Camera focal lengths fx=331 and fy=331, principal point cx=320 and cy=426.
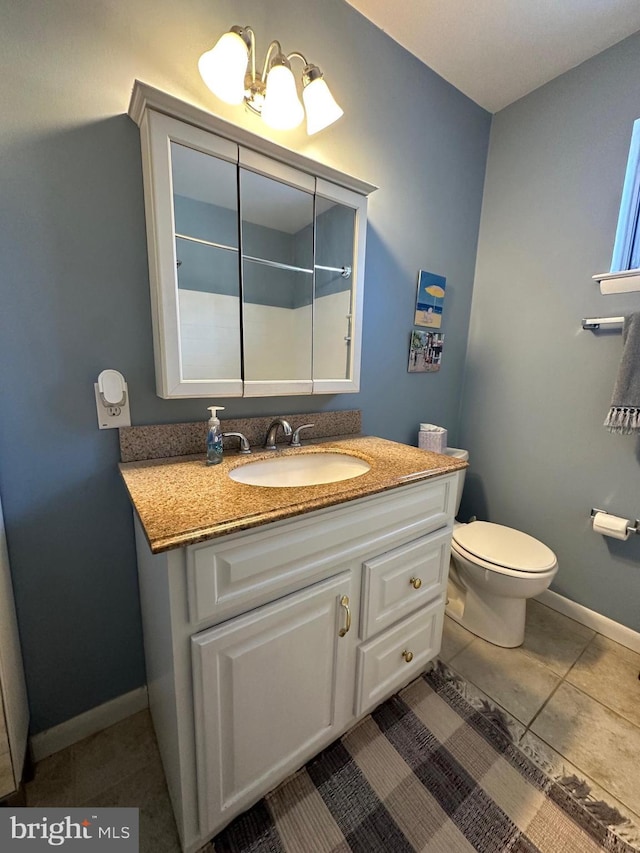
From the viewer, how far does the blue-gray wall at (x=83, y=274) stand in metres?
0.83

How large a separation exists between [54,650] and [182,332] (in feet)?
3.43

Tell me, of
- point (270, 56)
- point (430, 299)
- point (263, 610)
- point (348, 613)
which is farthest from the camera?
point (430, 299)

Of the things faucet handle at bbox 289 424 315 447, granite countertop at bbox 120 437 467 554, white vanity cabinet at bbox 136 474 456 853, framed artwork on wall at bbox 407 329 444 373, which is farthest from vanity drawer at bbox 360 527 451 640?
framed artwork on wall at bbox 407 329 444 373

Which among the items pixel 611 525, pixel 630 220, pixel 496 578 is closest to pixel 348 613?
pixel 496 578

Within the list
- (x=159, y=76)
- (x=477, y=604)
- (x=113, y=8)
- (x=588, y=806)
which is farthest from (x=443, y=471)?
(x=113, y=8)

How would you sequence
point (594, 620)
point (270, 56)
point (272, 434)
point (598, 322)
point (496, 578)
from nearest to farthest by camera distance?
point (270, 56), point (272, 434), point (496, 578), point (598, 322), point (594, 620)

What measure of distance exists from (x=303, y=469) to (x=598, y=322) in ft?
4.76

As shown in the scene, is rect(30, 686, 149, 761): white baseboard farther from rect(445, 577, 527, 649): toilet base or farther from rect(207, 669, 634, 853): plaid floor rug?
rect(445, 577, 527, 649): toilet base

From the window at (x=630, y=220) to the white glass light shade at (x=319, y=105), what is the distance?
1.24 m

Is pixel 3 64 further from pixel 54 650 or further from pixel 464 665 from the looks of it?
pixel 464 665

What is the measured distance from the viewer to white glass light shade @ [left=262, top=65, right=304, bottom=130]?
1.00m

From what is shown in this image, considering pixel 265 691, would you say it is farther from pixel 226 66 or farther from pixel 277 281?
pixel 226 66

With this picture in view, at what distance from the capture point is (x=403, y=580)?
107 centimetres

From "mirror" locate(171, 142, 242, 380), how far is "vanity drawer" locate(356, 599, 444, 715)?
100 centimetres
